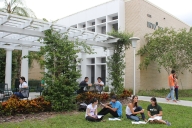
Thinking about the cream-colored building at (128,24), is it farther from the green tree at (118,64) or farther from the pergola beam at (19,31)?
the pergola beam at (19,31)

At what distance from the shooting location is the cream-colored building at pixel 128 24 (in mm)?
16719

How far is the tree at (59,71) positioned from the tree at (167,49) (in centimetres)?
873

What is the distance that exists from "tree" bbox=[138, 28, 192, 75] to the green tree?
15.0 ft

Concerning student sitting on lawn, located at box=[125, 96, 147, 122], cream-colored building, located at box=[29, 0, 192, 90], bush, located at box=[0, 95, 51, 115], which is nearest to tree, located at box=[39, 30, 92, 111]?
bush, located at box=[0, 95, 51, 115]

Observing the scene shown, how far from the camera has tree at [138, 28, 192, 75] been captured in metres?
15.9

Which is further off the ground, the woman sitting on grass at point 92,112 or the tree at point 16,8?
the tree at point 16,8

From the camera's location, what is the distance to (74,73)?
8570 millimetres

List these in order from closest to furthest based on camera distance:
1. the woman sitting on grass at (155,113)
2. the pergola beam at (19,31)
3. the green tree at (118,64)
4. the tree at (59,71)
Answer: the woman sitting on grass at (155,113), the tree at (59,71), the pergola beam at (19,31), the green tree at (118,64)

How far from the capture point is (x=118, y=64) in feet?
38.4

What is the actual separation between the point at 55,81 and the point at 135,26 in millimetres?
10427

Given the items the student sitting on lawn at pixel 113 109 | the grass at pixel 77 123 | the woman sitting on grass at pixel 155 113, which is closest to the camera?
the grass at pixel 77 123

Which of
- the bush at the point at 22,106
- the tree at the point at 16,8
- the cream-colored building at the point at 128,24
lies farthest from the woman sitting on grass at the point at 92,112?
the tree at the point at 16,8

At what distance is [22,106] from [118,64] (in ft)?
19.5

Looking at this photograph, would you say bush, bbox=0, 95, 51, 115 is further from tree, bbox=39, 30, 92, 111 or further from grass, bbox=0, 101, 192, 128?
grass, bbox=0, 101, 192, 128
